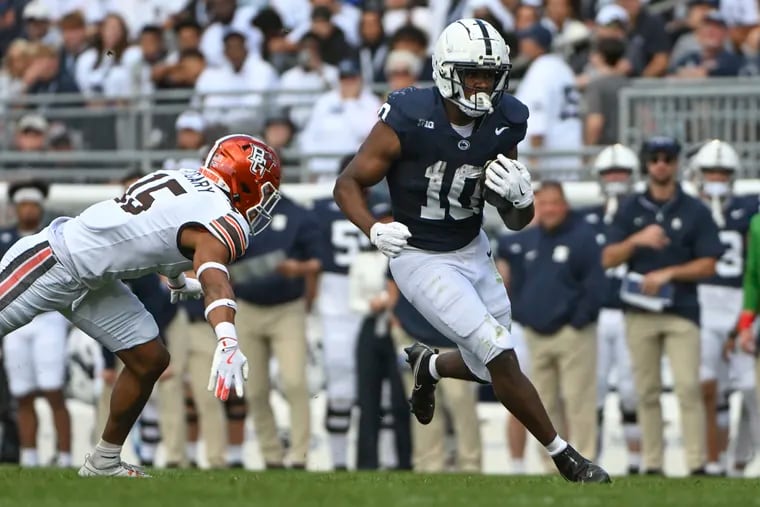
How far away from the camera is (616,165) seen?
41.6 feet

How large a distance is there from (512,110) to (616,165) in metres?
4.48

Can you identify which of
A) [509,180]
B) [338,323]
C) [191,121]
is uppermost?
[509,180]

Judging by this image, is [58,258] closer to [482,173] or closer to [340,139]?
[482,173]

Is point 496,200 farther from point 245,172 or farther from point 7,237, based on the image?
point 7,237

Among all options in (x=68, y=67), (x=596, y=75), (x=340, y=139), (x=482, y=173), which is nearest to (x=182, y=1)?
(x=68, y=67)

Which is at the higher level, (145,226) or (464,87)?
(464,87)

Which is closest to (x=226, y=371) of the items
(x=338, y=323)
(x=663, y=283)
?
(x=663, y=283)

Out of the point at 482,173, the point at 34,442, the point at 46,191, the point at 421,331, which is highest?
the point at 482,173

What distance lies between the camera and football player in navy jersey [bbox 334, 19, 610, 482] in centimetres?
795

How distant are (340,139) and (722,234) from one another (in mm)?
3558

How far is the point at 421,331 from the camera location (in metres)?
12.4

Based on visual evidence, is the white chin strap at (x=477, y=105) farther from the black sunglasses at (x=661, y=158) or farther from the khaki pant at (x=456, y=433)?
the khaki pant at (x=456, y=433)

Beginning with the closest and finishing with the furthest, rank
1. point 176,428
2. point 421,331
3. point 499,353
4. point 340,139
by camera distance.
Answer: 1. point 499,353
2. point 421,331
3. point 176,428
4. point 340,139

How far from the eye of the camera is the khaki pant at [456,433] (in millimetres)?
12445
